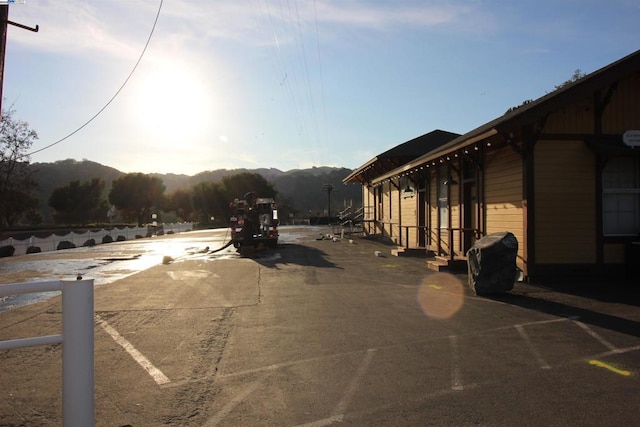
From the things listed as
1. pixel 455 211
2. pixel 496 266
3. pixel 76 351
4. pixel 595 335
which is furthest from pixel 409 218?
pixel 76 351

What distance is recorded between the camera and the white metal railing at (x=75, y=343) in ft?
9.80

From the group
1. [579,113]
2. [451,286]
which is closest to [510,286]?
[451,286]

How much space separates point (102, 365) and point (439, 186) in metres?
14.8

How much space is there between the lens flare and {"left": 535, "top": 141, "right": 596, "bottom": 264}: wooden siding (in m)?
2.26

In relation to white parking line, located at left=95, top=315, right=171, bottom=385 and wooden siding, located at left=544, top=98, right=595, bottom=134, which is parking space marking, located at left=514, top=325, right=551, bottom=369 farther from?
wooden siding, located at left=544, top=98, right=595, bottom=134

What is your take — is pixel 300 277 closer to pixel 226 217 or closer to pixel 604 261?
pixel 604 261

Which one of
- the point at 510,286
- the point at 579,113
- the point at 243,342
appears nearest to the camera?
the point at 243,342

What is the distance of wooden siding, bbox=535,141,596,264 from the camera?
12266mm

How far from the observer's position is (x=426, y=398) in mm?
4836

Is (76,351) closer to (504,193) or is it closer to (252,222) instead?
(504,193)

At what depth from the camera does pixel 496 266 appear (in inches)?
404

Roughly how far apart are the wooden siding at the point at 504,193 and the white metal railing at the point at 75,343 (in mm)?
11036

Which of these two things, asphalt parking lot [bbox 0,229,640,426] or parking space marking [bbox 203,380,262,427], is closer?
parking space marking [bbox 203,380,262,427]

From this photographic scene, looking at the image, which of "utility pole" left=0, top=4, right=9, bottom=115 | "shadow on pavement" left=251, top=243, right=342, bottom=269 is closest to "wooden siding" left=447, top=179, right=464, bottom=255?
"shadow on pavement" left=251, top=243, right=342, bottom=269
